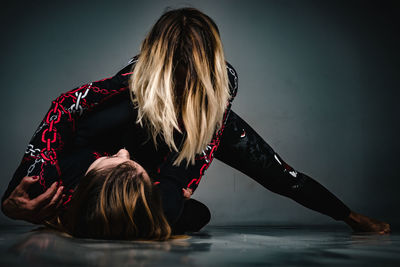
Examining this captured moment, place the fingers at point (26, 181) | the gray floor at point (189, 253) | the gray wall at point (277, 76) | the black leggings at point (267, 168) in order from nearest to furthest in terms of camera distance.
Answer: the gray floor at point (189, 253), the fingers at point (26, 181), the black leggings at point (267, 168), the gray wall at point (277, 76)

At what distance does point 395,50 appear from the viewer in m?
2.76

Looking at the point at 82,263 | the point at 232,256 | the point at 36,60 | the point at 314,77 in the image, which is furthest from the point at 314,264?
the point at 36,60

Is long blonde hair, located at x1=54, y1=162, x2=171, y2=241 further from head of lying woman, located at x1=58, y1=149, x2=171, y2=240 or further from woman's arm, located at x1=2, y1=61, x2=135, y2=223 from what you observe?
woman's arm, located at x1=2, y1=61, x2=135, y2=223

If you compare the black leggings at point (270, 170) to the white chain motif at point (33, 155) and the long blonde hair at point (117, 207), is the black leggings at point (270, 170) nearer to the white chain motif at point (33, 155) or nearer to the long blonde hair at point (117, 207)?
the long blonde hair at point (117, 207)

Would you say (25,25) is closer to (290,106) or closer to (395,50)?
(290,106)

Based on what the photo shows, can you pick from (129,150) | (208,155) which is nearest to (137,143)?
(129,150)

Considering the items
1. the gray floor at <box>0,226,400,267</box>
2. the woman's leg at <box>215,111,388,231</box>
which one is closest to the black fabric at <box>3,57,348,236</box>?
the woman's leg at <box>215,111,388,231</box>

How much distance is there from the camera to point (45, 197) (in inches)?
49.4

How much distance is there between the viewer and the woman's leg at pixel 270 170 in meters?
1.69

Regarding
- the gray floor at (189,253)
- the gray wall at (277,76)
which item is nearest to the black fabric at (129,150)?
the gray floor at (189,253)

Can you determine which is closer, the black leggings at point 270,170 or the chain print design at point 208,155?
the chain print design at point 208,155

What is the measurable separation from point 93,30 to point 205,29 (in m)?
1.45

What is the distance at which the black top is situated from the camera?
1254mm

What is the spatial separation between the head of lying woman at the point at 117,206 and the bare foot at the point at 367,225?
94cm
